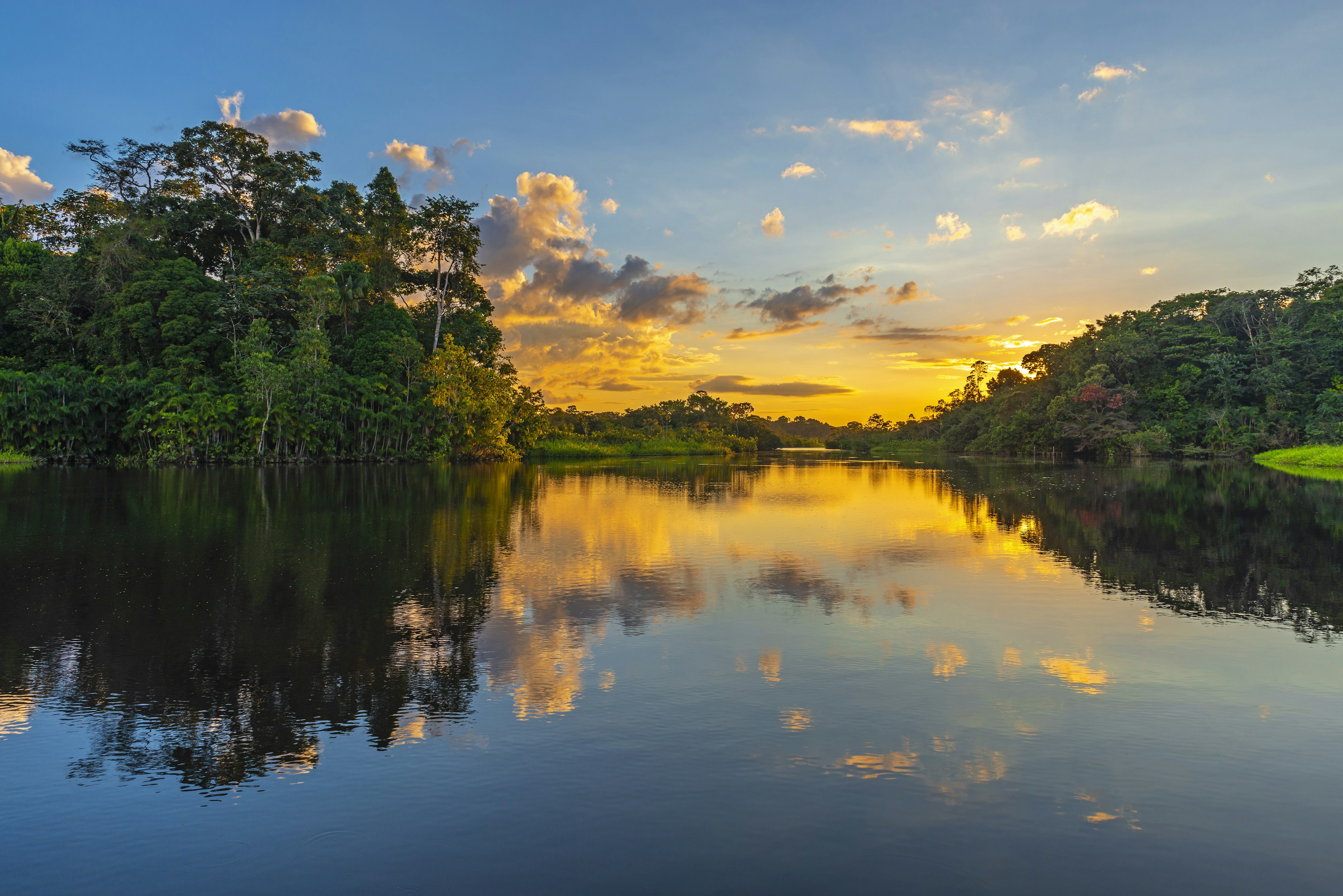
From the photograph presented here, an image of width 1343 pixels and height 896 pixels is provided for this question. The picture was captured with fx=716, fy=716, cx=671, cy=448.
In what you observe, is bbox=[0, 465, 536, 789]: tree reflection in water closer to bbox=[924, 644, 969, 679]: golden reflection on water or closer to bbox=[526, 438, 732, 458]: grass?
bbox=[924, 644, 969, 679]: golden reflection on water

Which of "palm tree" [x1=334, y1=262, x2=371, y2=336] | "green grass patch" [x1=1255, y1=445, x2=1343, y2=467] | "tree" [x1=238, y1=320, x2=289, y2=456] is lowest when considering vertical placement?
"green grass patch" [x1=1255, y1=445, x2=1343, y2=467]

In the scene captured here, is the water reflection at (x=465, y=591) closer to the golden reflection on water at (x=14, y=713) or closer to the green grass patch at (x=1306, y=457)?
the golden reflection on water at (x=14, y=713)

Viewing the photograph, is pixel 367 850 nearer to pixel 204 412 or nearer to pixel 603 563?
pixel 603 563

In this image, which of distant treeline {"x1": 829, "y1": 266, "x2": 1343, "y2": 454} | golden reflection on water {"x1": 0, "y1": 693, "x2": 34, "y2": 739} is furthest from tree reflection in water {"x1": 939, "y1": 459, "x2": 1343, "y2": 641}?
distant treeline {"x1": 829, "y1": 266, "x2": 1343, "y2": 454}

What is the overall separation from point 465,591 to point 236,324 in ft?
127

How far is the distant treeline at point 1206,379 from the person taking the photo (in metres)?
49.2

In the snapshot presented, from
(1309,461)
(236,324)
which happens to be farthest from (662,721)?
(1309,461)

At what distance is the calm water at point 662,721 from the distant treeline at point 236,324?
28238 mm

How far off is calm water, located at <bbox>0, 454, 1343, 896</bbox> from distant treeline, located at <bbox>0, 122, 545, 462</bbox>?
92.6 ft

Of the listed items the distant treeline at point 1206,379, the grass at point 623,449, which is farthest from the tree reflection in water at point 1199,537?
the grass at point 623,449

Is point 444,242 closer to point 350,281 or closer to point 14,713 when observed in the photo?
point 350,281

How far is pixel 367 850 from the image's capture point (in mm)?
3416

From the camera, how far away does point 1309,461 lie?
4034cm

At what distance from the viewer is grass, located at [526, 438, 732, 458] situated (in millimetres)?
64125
